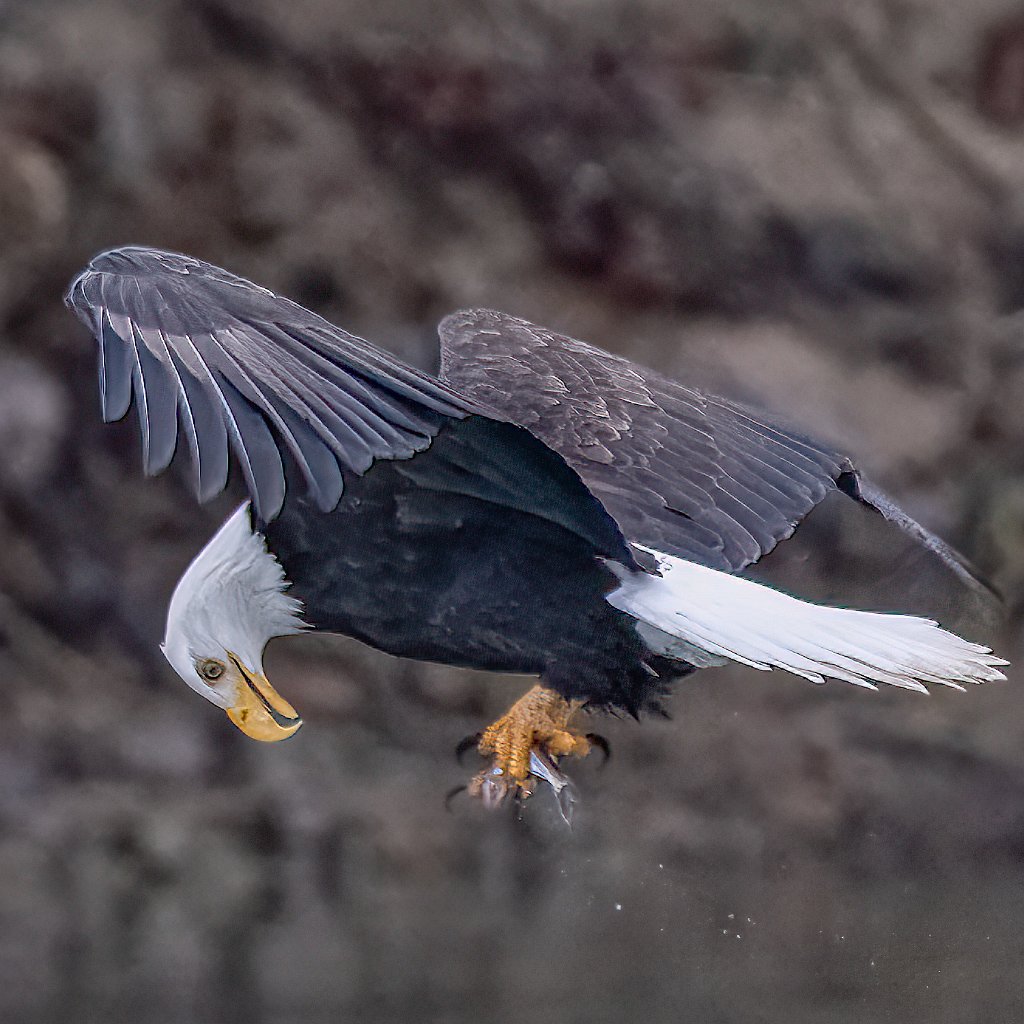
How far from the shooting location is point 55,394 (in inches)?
69.7

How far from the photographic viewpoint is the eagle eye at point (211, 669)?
117 cm

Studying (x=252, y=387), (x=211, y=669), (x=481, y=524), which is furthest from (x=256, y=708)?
(x=252, y=387)

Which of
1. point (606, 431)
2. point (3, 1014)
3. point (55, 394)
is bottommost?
point (3, 1014)

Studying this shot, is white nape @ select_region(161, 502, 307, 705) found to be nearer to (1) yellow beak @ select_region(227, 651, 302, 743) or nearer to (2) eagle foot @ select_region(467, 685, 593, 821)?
(1) yellow beak @ select_region(227, 651, 302, 743)

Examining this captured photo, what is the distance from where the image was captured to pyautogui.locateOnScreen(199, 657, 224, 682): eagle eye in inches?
45.9

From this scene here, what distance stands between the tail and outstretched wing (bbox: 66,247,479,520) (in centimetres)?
30

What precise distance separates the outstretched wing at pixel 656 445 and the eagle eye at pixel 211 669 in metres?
0.34

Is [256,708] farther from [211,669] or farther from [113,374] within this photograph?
[113,374]

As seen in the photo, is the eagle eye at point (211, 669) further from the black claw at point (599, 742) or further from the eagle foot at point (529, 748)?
the black claw at point (599, 742)

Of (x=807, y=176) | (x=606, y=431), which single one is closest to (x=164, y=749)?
(x=606, y=431)

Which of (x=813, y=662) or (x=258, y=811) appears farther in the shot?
(x=258, y=811)

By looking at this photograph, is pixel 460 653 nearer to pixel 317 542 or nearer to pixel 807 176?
pixel 317 542

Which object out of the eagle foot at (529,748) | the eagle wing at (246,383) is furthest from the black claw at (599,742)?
the eagle wing at (246,383)

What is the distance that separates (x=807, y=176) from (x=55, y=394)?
43.3 inches
